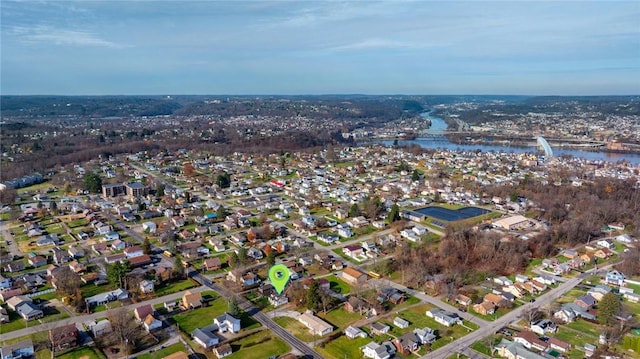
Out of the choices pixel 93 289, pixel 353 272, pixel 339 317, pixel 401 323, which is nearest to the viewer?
pixel 401 323

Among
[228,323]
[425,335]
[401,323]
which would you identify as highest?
[228,323]

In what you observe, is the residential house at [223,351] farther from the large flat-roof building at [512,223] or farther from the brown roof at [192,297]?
the large flat-roof building at [512,223]

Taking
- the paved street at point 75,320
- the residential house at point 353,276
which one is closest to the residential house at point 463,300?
the residential house at point 353,276

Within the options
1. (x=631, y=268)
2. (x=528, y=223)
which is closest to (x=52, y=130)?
(x=528, y=223)

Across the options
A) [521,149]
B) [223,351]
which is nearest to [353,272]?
[223,351]

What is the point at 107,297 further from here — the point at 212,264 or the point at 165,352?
the point at 165,352

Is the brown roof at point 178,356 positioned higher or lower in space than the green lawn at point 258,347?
higher
